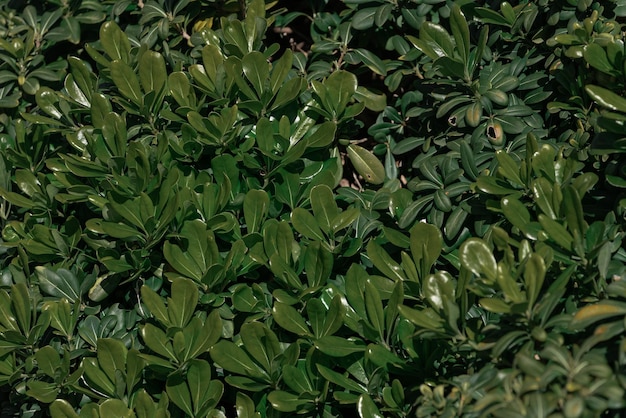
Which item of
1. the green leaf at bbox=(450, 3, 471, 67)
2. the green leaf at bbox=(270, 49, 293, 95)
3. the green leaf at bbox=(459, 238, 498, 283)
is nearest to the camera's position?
the green leaf at bbox=(459, 238, 498, 283)

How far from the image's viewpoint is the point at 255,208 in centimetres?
238

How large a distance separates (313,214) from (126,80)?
0.75 meters

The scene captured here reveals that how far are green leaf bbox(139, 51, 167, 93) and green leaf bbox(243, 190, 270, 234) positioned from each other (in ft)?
1.68

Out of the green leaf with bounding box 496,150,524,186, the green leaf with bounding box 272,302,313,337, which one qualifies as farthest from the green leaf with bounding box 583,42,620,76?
the green leaf with bounding box 272,302,313,337

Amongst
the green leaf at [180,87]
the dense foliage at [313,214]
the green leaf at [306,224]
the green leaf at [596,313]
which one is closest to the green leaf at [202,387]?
the dense foliage at [313,214]

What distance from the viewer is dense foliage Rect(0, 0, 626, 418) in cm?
191

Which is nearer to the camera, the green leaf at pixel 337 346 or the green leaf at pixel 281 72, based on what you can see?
the green leaf at pixel 337 346

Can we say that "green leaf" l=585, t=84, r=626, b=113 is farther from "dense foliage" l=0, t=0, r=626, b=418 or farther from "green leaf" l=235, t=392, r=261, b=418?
"green leaf" l=235, t=392, r=261, b=418

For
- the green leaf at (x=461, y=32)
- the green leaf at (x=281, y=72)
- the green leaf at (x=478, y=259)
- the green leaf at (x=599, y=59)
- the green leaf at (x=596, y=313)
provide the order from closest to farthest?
1. the green leaf at (x=596, y=313)
2. the green leaf at (x=478, y=259)
3. the green leaf at (x=599, y=59)
4. the green leaf at (x=461, y=32)
5. the green leaf at (x=281, y=72)

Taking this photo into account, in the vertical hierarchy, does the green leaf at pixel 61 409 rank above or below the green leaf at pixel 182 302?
below

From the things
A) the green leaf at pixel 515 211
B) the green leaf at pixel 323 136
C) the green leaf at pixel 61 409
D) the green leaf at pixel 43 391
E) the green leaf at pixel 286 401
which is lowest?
the green leaf at pixel 43 391

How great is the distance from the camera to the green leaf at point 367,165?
2648 mm

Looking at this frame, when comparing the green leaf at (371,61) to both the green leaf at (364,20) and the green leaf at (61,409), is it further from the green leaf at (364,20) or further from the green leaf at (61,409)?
the green leaf at (61,409)

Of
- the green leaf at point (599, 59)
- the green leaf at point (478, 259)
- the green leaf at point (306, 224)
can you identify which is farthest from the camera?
the green leaf at point (306, 224)
